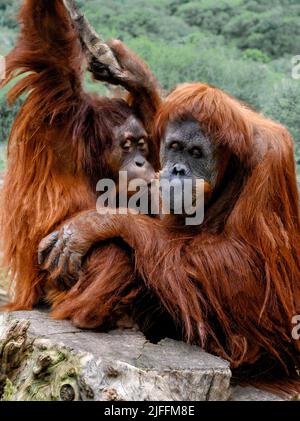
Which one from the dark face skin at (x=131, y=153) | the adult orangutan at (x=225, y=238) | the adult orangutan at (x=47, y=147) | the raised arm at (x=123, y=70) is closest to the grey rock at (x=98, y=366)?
the adult orangutan at (x=225, y=238)

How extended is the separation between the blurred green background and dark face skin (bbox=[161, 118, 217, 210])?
4800 mm

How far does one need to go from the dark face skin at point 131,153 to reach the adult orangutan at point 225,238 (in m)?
0.67

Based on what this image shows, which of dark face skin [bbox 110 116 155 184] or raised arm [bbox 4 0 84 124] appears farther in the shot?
dark face skin [bbox 110 116 155 184]

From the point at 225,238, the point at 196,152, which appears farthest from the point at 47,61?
the point at 225,238

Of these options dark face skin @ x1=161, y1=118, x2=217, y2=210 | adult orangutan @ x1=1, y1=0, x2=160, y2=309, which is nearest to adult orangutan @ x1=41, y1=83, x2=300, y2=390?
dark face skin @ x1=161, y1=118, x2=217, y2=210

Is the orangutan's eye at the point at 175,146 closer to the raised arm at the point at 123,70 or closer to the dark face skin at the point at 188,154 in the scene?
the dark face skin at the point at 188,154

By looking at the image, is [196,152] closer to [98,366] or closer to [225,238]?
[225,238]

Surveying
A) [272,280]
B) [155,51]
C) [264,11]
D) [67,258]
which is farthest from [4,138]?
[272,280]

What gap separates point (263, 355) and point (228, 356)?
0.87 feet

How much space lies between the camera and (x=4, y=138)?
860cm

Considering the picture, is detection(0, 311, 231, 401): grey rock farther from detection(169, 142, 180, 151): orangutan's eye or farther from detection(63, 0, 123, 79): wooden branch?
detection(63, 0, 123, 79): wooden branch

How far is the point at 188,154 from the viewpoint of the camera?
151 inches

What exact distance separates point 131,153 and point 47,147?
551 mm

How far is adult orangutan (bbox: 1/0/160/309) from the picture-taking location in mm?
4172
